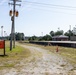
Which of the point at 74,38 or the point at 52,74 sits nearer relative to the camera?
the point at 52,74

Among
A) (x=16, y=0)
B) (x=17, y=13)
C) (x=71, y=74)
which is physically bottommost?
(x=71, y=74)

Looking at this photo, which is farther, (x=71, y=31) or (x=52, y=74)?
(x=71, y=31)

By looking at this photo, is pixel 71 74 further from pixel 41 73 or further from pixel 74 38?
pixel 74 38

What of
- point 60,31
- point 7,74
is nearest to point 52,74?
point 7,74

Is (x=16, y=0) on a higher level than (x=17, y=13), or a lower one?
higher

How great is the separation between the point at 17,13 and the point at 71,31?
131 m

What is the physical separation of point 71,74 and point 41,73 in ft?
5.22

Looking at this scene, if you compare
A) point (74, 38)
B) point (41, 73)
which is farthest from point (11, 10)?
point (74, 38)

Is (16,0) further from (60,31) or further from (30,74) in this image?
(60,31)

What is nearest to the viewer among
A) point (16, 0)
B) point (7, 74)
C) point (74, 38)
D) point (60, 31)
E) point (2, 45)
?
point (7, 74)

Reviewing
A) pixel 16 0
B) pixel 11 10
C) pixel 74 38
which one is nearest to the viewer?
pixel 11 10

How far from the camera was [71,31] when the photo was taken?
168250 mm

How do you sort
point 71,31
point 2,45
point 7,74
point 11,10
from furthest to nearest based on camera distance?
1. point 71,31
2. point 11,10
3. point 2,45
4. point 7,74

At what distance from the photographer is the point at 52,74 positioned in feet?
39.4
